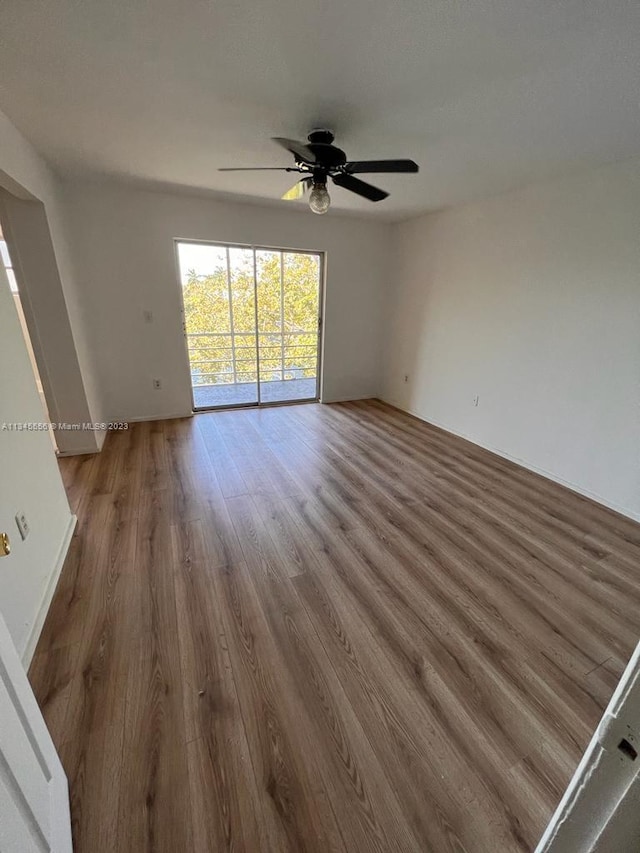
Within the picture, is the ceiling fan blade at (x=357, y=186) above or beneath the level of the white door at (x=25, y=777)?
above

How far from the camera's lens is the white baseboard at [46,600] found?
1.34 meters

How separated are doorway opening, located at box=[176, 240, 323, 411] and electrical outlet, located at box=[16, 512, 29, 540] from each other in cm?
279

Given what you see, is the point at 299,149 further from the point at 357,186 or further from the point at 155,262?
the point at 155,262

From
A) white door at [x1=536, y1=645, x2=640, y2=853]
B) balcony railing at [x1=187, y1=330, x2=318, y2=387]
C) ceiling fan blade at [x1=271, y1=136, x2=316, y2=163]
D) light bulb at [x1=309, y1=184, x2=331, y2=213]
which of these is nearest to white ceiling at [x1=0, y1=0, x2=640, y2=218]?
ceiling fan blade at [x1=271, y1=136, x2=316, y2=163]

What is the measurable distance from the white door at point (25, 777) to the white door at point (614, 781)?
34.1 inches

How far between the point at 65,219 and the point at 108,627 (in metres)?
3.45

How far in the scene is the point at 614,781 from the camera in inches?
17.3

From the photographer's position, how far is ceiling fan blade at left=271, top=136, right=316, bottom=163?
1677 mm

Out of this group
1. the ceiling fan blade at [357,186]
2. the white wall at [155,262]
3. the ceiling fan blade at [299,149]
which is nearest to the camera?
the ceiling fan blade at [299,149]

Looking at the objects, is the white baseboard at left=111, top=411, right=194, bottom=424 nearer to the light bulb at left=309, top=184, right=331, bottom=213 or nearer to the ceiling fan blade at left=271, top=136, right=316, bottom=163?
the light bulb at left=309, top=184, right=331, bottom=213

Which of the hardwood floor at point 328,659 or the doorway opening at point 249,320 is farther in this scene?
the doorway opening at point 249,320

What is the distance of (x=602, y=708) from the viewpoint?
1231 mm

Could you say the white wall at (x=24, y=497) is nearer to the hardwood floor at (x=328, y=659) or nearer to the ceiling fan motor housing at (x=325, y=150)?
the hardwood floor at (x=328, y=659)

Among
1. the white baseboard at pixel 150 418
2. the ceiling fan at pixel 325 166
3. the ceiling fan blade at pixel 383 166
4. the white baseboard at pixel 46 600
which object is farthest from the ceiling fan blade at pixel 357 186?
the white baseboard at pixel 150 418
